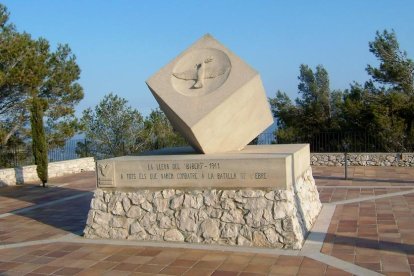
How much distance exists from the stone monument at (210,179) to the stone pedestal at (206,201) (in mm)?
15

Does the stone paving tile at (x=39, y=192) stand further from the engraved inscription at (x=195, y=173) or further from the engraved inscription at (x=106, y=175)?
the engraved inscription at (x=195, y=173)

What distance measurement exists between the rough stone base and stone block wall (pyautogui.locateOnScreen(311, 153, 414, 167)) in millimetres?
9575

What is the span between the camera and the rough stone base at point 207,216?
20.5ft

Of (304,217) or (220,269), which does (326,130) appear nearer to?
(304,217)

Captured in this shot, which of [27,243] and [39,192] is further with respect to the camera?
[39,192]

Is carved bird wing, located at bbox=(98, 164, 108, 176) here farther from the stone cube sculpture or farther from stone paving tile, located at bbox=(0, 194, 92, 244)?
the stone cube sculpture

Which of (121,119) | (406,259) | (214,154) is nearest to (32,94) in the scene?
(121,119)

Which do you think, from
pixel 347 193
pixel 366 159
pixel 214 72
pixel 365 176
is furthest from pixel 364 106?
pixel 214 72

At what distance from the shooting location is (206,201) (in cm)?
666

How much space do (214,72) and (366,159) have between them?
10.6 metres

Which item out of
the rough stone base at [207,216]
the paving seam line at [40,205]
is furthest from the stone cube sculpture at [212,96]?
the paving seam line at [40,205]

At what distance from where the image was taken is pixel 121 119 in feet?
60.3

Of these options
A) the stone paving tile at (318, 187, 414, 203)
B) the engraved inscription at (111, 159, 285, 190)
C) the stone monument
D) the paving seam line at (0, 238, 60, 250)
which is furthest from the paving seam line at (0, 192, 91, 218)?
the stone paving tile at (318, 187, 414, 203)

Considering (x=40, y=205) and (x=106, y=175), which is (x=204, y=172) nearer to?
(x=106, y=175)
